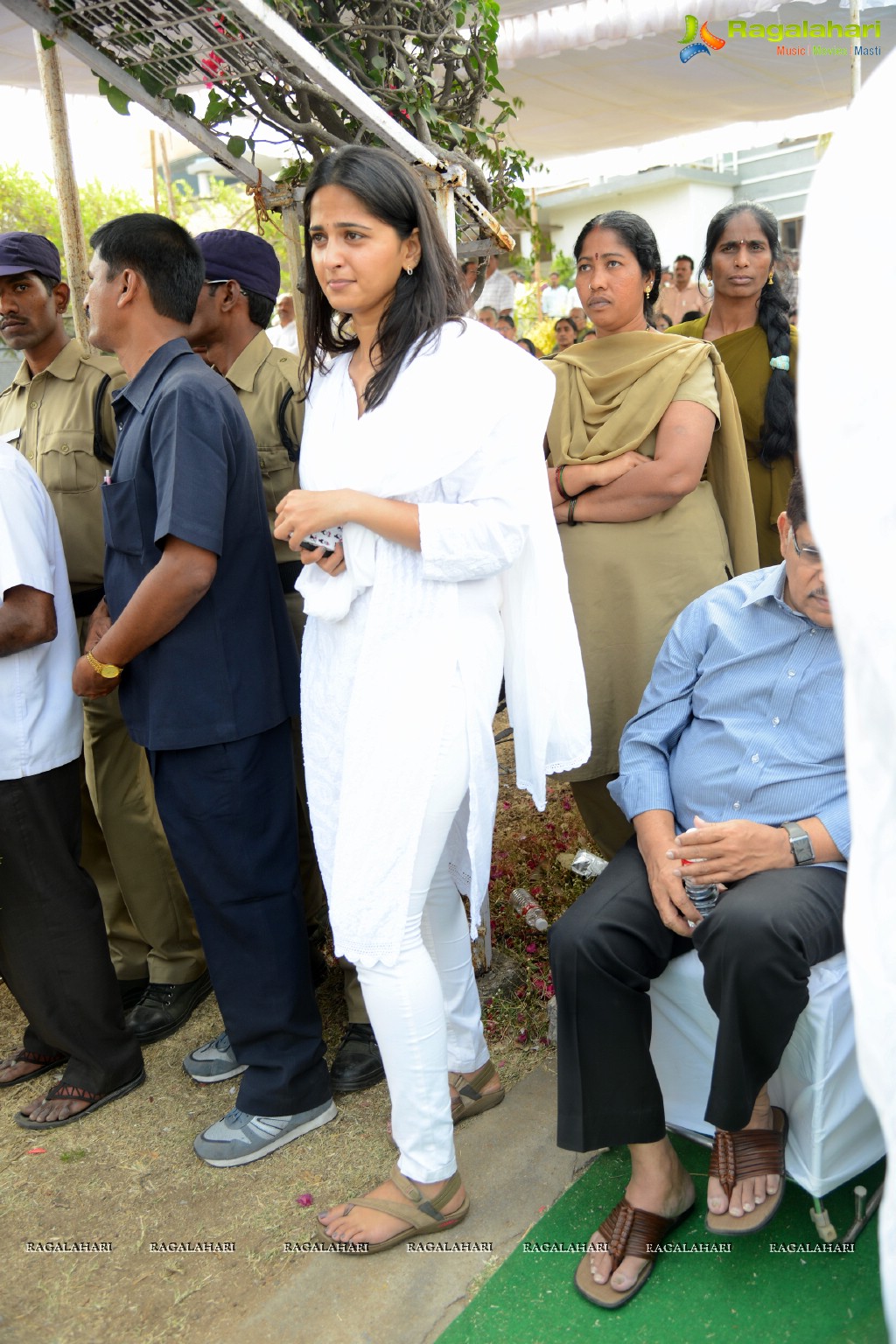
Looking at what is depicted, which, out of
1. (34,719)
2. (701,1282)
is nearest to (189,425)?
(34,719)

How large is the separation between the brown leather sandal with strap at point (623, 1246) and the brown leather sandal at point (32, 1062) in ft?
5.27

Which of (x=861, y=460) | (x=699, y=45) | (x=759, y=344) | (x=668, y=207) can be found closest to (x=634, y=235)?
(x=759, y=344)

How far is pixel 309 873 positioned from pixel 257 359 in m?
1.52

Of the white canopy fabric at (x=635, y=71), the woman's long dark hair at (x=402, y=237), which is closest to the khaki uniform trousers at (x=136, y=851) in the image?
the woman's long dark hair at (x=402, y=237)

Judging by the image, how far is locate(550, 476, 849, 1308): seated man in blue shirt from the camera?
198cm

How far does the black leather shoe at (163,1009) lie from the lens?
3146 millimetres

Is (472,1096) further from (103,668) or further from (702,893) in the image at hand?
(103,668)

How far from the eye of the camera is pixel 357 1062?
9.27 ft

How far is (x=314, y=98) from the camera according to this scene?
306 cm

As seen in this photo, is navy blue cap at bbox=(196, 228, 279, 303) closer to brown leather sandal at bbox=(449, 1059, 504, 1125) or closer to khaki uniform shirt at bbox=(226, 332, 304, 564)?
khaki uniform shirt at bbox=(226, 332, 304, 564)

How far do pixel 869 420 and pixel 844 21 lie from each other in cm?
579

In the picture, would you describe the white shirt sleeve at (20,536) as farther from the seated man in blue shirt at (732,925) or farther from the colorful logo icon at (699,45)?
the colorful logo icon at (699,45)

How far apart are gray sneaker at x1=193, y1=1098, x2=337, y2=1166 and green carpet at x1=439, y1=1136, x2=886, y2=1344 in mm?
637

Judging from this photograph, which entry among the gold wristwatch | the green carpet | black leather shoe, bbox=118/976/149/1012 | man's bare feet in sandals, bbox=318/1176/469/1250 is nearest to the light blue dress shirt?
the green carpet
